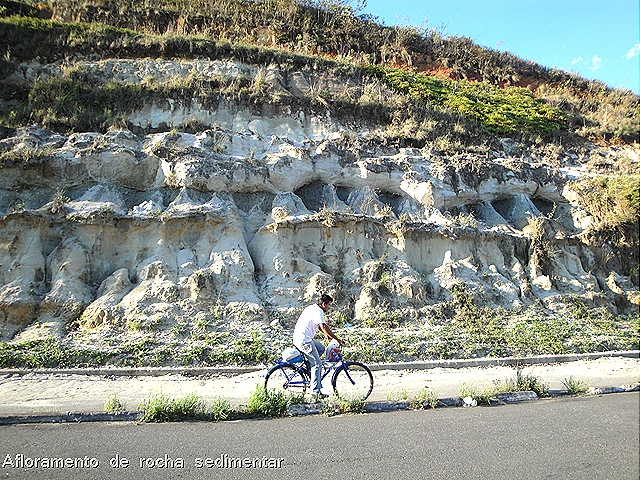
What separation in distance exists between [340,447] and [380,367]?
446 centimetres

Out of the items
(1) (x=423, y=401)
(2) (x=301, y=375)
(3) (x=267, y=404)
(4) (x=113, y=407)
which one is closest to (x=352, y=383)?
(2) (x=301, y=375)

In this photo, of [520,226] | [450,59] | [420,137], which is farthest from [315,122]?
[450,59]

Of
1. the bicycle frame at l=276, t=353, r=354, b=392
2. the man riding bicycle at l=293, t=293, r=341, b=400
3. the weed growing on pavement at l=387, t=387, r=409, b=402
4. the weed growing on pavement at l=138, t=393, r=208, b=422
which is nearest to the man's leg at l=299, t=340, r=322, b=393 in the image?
the man riding bicycle at l=293, t=293, r=341, b=400

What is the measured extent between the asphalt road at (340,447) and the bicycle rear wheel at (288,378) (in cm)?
93

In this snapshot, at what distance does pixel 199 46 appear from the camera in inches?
691

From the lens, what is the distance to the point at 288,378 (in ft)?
21.9

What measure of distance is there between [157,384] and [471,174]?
12.7m

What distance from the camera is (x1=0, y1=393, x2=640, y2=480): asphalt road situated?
12.9 ft

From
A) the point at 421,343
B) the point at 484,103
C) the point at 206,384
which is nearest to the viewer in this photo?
the point at 206,384

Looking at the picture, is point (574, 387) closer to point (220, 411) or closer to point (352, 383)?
point (352, 383)

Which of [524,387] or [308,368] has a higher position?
[308,368]

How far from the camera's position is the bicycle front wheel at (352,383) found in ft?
21.4

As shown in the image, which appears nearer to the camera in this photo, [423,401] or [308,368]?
[423,401]

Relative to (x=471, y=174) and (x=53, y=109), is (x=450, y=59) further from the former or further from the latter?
(x=53, y=109)
